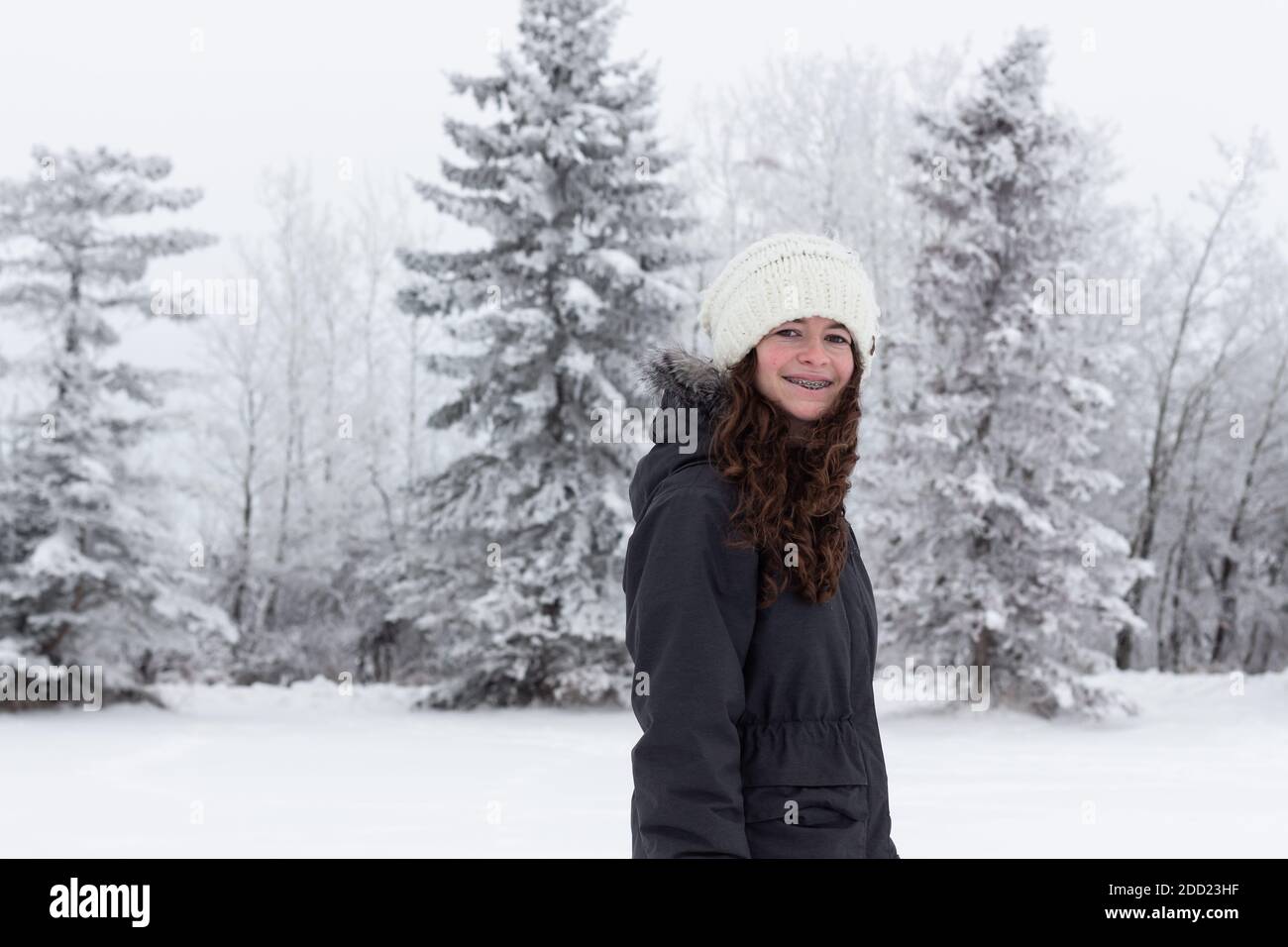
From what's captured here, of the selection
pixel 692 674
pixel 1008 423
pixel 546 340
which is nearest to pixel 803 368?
pixel 692 674

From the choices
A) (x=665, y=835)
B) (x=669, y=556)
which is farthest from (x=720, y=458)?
(x=665, y=835)

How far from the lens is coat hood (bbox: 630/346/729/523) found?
2.23m

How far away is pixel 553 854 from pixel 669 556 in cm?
528

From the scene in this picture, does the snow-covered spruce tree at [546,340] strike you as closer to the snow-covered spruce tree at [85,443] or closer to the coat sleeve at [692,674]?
the snow-covered spruce tree at [85,443]

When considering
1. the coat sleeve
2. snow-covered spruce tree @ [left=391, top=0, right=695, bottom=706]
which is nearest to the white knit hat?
the coat sleeve

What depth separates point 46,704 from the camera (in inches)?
598

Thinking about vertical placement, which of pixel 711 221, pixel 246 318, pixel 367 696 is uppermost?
pixel 711 221

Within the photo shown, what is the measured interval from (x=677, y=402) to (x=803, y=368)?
0.84 feet

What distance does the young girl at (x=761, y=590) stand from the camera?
200 centimetres

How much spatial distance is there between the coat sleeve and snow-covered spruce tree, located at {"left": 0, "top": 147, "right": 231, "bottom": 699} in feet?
45.8

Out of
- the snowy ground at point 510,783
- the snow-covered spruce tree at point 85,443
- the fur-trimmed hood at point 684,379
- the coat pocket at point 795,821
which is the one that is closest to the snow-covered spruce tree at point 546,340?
the snowy ground at point 510,783

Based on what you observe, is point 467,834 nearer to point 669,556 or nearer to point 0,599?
point 669,556

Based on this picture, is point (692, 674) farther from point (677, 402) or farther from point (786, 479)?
point (677, 402)

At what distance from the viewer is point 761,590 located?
83.5 inches
